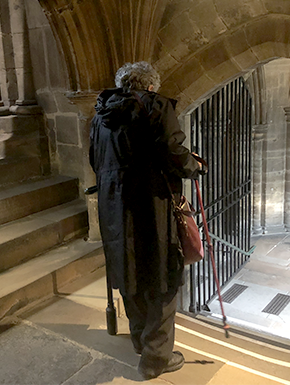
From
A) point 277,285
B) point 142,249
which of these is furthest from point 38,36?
point 277,285

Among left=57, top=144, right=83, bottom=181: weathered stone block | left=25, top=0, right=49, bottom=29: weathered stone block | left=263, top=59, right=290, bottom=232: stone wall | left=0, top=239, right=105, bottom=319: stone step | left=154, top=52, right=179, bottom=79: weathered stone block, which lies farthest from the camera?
left=263, top=59, right=290, bottom=232: stone wall

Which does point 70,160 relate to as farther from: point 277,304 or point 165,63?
point 277,304

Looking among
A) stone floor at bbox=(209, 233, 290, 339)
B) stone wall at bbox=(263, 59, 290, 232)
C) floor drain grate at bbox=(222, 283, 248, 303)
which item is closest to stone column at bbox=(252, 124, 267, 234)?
stone wall at bbox=(263, 59, 290, 232)

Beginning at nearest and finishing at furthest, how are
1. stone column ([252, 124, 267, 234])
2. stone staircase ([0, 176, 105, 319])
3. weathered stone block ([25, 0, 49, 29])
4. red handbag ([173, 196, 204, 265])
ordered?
red handbag ([173, 196, 204, 265]) → stone staircase ([0, 176, 105, 319]) → weathered stone block ([25, 0, 49, 29]) → stone column ([252, 124, 267, 234])

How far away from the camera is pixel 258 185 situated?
7.12m

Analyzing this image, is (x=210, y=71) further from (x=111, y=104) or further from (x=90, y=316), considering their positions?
(x=90, y=316)

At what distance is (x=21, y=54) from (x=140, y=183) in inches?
102

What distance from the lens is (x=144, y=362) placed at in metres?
1.79

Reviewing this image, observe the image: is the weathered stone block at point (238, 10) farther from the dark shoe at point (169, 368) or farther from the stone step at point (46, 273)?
the dark shoe at point (169, 368)

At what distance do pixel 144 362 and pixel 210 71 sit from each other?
2.05 metres

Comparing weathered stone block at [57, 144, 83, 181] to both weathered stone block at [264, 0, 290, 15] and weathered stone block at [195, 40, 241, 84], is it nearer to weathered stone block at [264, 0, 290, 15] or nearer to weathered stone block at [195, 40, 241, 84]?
weathered stone block at [195, 40, 241, 84]

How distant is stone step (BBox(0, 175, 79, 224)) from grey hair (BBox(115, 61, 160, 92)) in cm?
178

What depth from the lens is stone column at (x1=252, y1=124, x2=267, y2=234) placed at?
6.96m

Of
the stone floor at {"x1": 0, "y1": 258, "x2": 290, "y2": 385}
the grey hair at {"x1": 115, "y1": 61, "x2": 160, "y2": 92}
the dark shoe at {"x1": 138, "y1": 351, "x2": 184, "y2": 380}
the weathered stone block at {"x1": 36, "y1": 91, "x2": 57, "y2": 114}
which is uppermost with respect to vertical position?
the weathered stone block at {"x1": 36, "y1": 91, "x2": 57, "y2": 114}
